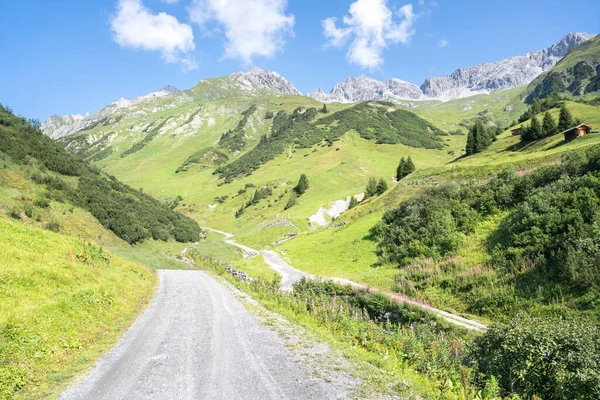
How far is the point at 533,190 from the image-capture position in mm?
26078

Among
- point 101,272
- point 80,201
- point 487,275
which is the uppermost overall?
point 80,201

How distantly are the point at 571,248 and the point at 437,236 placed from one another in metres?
12.4

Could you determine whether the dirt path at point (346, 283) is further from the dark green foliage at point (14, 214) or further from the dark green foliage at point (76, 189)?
the dark green foliage at point (14, 214)

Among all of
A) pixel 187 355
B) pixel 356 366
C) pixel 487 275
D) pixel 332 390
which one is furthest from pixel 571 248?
pixel 187 355

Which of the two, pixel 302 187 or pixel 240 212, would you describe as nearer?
pixel 302 187

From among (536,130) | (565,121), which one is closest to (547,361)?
(565,121)

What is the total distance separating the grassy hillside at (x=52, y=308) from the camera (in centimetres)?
893

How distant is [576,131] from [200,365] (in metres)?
73.2

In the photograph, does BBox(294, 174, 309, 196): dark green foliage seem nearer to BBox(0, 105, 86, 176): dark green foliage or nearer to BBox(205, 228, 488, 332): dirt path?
BBox(205, 228, 488, 332): dirt path

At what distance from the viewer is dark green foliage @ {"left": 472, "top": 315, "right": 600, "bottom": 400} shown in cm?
752

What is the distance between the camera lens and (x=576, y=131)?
A: 183 feet

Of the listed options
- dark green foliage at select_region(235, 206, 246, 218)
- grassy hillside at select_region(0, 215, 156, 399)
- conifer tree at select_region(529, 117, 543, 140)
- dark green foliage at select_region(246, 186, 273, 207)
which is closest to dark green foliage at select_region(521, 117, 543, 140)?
conifer tree at select_region(529, 117, 543, 140)

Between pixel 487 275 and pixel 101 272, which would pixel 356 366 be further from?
pixel 101 272

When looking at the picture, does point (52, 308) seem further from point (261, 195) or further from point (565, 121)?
point (261, 195)
